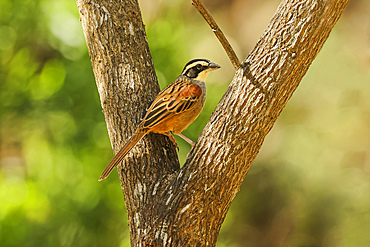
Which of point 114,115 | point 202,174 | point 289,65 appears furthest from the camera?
point 114,115

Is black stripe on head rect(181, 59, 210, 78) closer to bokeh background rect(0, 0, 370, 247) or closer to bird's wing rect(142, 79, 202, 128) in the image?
bird's wing rect(142, 79, 202, 128)

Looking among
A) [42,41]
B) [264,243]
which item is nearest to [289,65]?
[42,41]

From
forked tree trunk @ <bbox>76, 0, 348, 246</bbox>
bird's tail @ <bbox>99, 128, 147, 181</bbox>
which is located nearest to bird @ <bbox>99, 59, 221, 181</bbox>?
bird's tail @ <bbox>99, 128, 147, 181</bbox>

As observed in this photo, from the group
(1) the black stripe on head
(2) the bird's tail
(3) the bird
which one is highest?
(1) the black stripe on head

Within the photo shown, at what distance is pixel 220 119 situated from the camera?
2473 millimetres

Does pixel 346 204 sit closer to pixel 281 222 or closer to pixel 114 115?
pixel 281 222

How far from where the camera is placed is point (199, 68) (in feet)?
10.9

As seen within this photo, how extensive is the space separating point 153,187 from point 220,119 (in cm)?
63

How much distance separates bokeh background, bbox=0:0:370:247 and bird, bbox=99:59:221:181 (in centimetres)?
220

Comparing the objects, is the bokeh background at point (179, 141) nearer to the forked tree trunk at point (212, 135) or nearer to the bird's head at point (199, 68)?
the bird's head at point (199, 68)

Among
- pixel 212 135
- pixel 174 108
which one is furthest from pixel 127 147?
pixel 212 135

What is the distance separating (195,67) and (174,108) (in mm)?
511

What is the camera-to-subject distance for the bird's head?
3289 mm

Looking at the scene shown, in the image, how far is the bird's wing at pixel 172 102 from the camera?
2.80 meters
